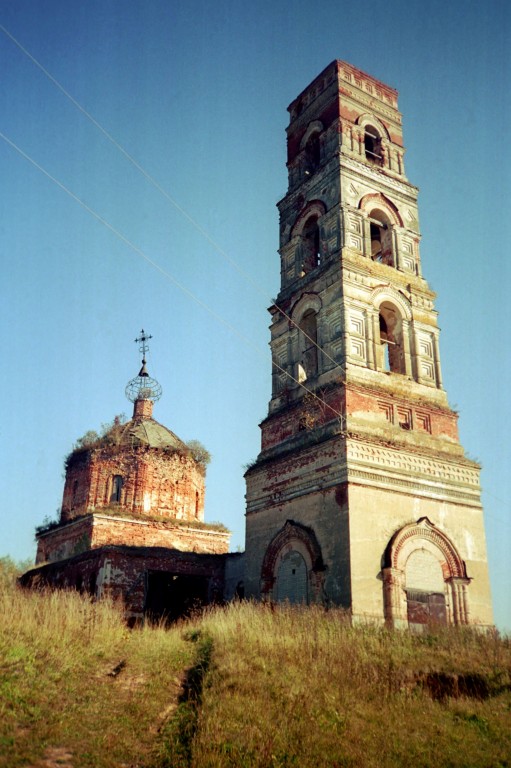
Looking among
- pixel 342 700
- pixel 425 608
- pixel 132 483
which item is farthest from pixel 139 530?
pixel 342 700

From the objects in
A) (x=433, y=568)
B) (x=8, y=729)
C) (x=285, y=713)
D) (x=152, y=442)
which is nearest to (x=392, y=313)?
(x=433, y=568)

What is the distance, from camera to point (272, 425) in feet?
54.5

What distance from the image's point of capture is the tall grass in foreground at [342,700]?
6.70 metres

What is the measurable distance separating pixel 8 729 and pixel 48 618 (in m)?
3.72

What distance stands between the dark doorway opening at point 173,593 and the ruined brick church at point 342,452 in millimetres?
127

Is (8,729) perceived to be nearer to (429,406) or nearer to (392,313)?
(429,406)

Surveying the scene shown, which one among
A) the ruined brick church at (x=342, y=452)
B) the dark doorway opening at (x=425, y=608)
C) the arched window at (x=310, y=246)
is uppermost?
the arched window at (x=310, y=246)

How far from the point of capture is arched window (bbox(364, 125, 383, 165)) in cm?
1925

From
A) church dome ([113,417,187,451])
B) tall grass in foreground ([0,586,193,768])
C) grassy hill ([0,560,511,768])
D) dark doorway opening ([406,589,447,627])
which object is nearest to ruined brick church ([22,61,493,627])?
dark doorway opening ([406,589,447,627])

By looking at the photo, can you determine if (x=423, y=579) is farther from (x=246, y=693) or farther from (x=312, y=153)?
(x=312, y=153)

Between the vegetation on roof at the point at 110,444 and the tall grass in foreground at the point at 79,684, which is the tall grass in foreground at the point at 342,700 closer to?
the tall grass in foreground at the point at 79,684

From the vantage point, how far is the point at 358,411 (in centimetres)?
1470

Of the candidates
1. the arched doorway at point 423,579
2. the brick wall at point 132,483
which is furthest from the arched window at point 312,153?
the arched doorway at point 423,579

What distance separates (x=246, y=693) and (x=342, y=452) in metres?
6.61
